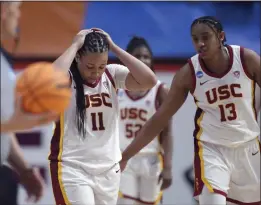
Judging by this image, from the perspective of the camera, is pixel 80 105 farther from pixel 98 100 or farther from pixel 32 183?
pixel 32 183

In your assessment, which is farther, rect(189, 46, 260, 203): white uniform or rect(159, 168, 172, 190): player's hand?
rect(159, 168, 172, 190): player's hand

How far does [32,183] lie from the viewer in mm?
4543

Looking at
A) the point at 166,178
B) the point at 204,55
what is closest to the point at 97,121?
the point at 204,55

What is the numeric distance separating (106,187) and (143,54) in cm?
213

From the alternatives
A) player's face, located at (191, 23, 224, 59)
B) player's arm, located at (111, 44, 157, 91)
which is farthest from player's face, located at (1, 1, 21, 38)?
player's face, located at (191, 23, 224, 59)

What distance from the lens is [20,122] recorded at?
4098 mm

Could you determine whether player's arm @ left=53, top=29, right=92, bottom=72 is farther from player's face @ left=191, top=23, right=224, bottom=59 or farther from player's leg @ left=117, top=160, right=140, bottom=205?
player's leg @ left=117, top=160, right=140, bottom=205

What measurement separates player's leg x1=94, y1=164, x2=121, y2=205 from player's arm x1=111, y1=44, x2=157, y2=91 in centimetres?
63

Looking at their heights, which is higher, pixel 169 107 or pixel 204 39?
pixel 204 39

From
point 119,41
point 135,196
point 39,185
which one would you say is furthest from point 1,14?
point 119,41

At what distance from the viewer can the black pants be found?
4.76m

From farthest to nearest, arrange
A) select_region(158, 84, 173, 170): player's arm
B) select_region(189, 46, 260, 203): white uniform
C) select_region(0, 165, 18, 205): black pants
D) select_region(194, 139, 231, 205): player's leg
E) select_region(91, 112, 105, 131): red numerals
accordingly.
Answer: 1. select_region(158, 84, 173, 170): player's arm
2. select_region(189, 46, 260, 203): white uniform
3. select_region(194, 139, 231, 205): player's leg
4. select_region(91, 112, 105, 131): red numerals
5. select_region(0, 165, 18, 205): black pants

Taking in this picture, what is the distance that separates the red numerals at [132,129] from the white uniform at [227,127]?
145 centimetres

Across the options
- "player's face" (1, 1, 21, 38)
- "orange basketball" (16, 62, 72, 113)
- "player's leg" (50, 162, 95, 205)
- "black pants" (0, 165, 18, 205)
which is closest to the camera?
"orange basketball" (16, 62, 72, 113)
